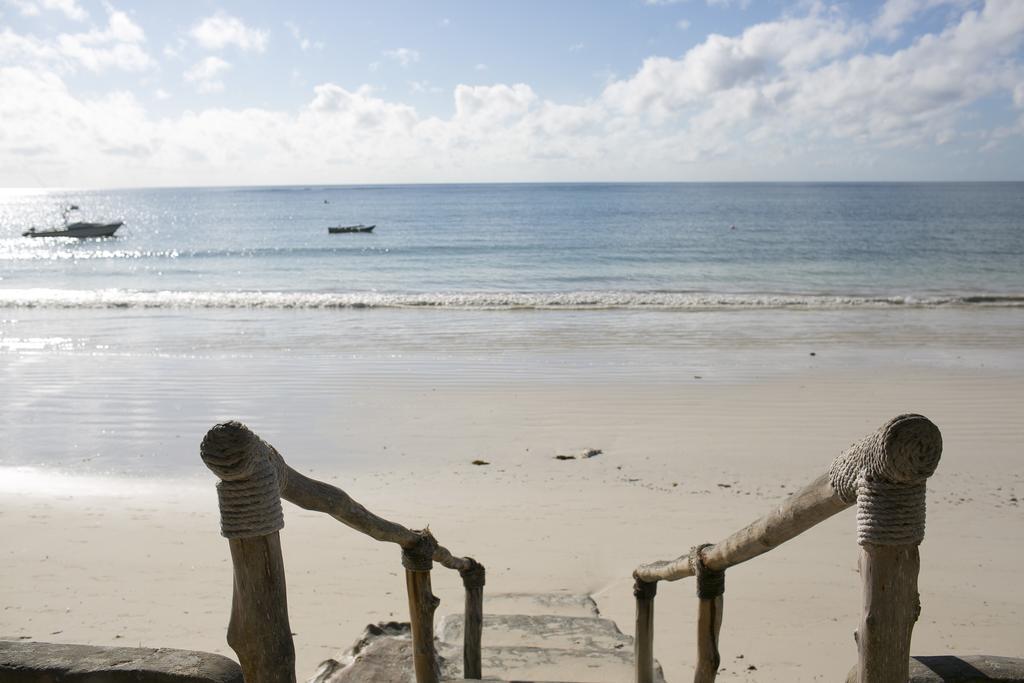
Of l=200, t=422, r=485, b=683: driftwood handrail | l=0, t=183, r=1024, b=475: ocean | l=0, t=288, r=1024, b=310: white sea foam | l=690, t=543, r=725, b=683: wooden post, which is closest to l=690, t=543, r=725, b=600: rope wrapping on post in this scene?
l=690, t=543, r=725, b=683: wooden post

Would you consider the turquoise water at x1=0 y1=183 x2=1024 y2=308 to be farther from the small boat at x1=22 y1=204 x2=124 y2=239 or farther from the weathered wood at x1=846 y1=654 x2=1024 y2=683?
the weathered wood at x1=846 y1=654 x2=1024 y2=683

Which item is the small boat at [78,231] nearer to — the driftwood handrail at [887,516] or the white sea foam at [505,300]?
the white sea foam at [505,300]

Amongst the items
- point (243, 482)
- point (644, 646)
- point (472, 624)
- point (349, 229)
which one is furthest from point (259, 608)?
point (349, 229)

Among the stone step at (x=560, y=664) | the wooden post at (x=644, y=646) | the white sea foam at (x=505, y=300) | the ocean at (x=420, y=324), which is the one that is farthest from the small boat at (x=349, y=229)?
the wooden post at (x=644, y=646)

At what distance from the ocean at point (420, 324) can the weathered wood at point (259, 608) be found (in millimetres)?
6996

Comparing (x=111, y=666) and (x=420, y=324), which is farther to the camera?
(x=420, y=324)

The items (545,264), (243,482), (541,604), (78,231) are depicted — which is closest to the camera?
(243,482)

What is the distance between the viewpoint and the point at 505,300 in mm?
24234

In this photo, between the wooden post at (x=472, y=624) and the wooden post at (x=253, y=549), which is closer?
the wooden post at (x=253, y=549)

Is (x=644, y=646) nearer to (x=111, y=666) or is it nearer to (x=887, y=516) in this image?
(x=887, y=516)

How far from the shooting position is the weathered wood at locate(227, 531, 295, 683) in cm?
220

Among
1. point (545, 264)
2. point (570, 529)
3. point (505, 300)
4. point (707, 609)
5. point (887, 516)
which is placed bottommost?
point (570, 529)

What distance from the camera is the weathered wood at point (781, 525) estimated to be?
2.33 m

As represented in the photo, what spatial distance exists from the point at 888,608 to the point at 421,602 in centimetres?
222
